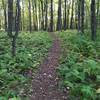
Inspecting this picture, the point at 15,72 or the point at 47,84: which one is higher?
the point at 15,72

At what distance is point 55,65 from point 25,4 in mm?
39105

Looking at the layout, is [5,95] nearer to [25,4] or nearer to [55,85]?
[55,85]

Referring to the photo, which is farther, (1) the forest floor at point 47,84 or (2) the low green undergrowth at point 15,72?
(2) the low green undergrowth at point 15,72

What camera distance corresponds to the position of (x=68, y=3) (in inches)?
1854

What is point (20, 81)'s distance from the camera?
8.91 meters

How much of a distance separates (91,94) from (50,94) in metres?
1.48

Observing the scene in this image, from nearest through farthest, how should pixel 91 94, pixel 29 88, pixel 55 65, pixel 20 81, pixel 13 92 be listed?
pixel 91 94 → pixel 13 92 → pixel 29 88 → pixel 20 81 → pixel 55 65

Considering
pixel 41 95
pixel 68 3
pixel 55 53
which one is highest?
pixel 68 3

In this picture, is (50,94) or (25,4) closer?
(50,94)

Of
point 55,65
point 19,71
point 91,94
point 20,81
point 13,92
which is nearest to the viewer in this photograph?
point 91,94

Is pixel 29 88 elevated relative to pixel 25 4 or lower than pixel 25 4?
lower

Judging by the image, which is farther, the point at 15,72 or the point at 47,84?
the point at 15,72

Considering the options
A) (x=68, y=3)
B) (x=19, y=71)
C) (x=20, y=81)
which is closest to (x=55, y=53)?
(x=19, y=71)

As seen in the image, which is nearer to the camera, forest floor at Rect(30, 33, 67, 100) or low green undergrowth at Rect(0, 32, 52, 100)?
forest floor at Rect(30, 33, 67, 100)
